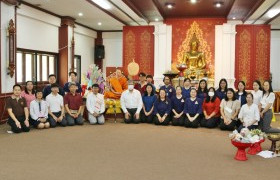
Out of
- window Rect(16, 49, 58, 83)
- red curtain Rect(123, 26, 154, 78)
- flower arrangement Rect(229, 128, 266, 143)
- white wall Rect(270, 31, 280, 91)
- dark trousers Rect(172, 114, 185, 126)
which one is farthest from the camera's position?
white wall Rect(270, 31, 280, 91)

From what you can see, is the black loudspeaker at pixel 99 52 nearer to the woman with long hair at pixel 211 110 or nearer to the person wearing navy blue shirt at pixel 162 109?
the person wearing navy blue shirt at pixel 162 109

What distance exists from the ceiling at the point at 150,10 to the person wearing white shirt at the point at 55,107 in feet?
8.64

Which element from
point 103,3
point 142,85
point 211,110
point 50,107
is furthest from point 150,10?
point 50,107

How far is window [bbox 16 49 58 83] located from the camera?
28.7 ft

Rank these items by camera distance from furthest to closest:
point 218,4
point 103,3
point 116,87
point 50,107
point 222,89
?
point 218,4 < point 103,3 < point 116,87 < point 222,89 < point 50,107

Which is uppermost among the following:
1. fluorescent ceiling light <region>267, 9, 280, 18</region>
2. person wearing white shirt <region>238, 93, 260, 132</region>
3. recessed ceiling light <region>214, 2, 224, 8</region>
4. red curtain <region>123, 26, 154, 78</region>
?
recessed ceiling light <region>214, 2, 224, 8</region>

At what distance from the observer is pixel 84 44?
42.1 feet

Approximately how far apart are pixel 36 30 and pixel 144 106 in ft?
12.7

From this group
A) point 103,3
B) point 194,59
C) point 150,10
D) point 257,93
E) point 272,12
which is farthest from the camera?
point 194,59

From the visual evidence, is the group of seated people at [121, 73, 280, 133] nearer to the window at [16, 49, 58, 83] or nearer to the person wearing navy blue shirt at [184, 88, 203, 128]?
the person wearing navy blue shirt at [184, 88, 203, 128]

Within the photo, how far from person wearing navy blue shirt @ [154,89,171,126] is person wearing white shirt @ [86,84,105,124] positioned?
1154 millimetres

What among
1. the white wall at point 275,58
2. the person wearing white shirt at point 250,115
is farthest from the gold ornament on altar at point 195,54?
the person wearing white shirt at point 250,115

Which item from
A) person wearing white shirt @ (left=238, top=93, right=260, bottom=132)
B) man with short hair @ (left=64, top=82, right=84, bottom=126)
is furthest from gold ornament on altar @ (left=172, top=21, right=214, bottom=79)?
person wearing white shirt @ (left=238, top=93, right=260, bottom=132)

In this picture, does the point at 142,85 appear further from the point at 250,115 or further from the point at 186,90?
the point at 250,115
